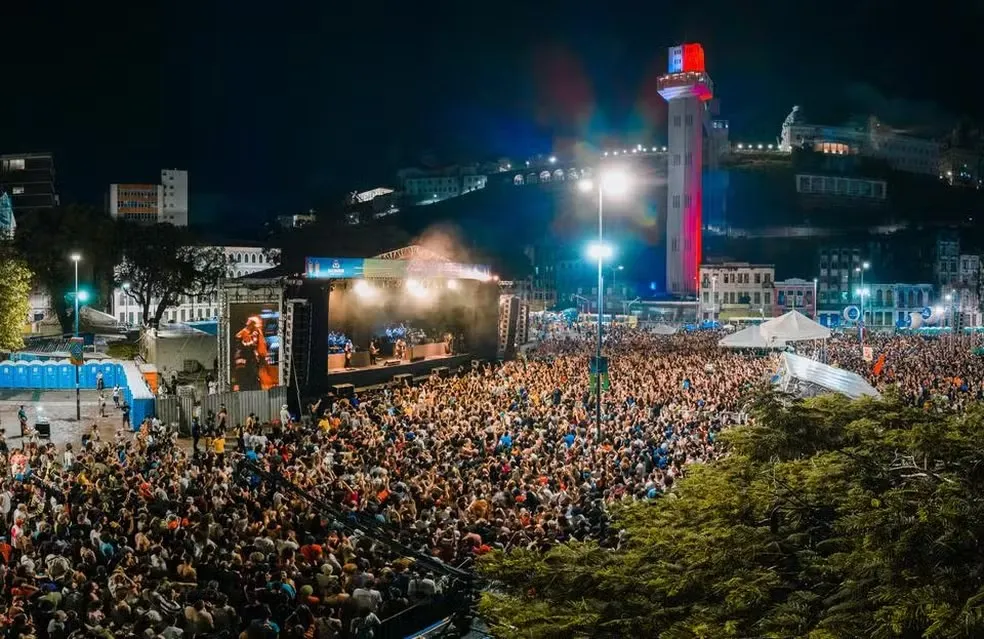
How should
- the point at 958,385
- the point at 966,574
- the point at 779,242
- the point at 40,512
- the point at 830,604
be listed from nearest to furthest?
the point at 966,574, the point at 830,604, the point at 40,512, the point at 958,385, the point at 779,242

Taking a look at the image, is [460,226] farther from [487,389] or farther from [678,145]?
[487,389]

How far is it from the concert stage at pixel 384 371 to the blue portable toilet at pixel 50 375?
10.8 metres

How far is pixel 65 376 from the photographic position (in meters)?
31.1

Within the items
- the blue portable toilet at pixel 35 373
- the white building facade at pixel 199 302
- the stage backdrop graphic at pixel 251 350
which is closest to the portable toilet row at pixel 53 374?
the blue portable toilet at pixel 35 373

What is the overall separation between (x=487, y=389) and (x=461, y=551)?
15.9 m

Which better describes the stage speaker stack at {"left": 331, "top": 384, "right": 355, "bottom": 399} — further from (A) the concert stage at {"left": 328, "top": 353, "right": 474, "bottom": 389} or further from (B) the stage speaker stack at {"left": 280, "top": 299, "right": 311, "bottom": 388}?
(B) the stage speaker stack at {"left": 280, "top": 299, "right": 311, "bottom": 388}

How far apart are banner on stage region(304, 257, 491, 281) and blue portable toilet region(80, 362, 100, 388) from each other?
1139cm

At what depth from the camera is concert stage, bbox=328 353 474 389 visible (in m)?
29.5

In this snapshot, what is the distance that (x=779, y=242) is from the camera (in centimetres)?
11225

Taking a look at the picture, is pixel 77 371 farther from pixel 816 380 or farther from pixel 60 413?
pixel 816 380

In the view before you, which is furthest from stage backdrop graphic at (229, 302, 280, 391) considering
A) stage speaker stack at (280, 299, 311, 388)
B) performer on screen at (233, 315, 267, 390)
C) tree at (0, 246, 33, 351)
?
tree at (0, 246, 33, 351)

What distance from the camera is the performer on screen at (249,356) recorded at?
25.6 m

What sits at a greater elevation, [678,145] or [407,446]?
[678,145]

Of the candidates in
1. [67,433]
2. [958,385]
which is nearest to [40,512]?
[67,433]
